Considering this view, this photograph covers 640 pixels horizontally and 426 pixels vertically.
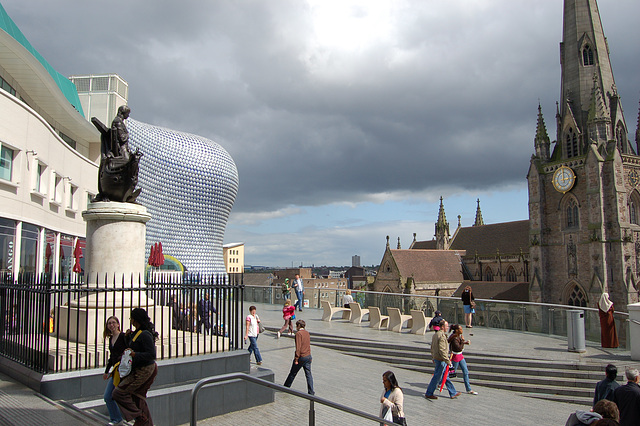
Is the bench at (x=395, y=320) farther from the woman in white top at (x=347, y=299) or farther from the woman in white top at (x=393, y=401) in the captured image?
the woman in white top at (x=393, y=401)

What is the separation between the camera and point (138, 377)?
18.2ft

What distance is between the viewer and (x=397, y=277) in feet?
181

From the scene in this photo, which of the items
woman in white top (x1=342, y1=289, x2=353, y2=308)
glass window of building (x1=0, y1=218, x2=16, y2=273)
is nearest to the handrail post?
woman in white top (x1=342, y1=289, x2=353, y2=308)

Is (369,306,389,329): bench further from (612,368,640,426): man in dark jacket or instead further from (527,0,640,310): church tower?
(527,0,640,310): church tower

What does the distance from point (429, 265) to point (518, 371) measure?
4926 centimetres

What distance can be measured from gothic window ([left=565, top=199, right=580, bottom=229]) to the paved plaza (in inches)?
1506

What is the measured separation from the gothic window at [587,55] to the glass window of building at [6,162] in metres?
54.7

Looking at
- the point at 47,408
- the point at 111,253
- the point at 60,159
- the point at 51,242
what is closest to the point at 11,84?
the point at 60,159

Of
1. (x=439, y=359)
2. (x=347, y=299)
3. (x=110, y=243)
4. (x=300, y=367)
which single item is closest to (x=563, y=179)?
(x=347, y=299)

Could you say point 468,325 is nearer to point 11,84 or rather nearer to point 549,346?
point 549,346

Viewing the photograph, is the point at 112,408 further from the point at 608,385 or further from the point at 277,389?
the point at 608,385

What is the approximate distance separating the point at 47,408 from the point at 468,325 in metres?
14.1

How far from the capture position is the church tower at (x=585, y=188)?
45938 millimetres

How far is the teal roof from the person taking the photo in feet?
88.3
